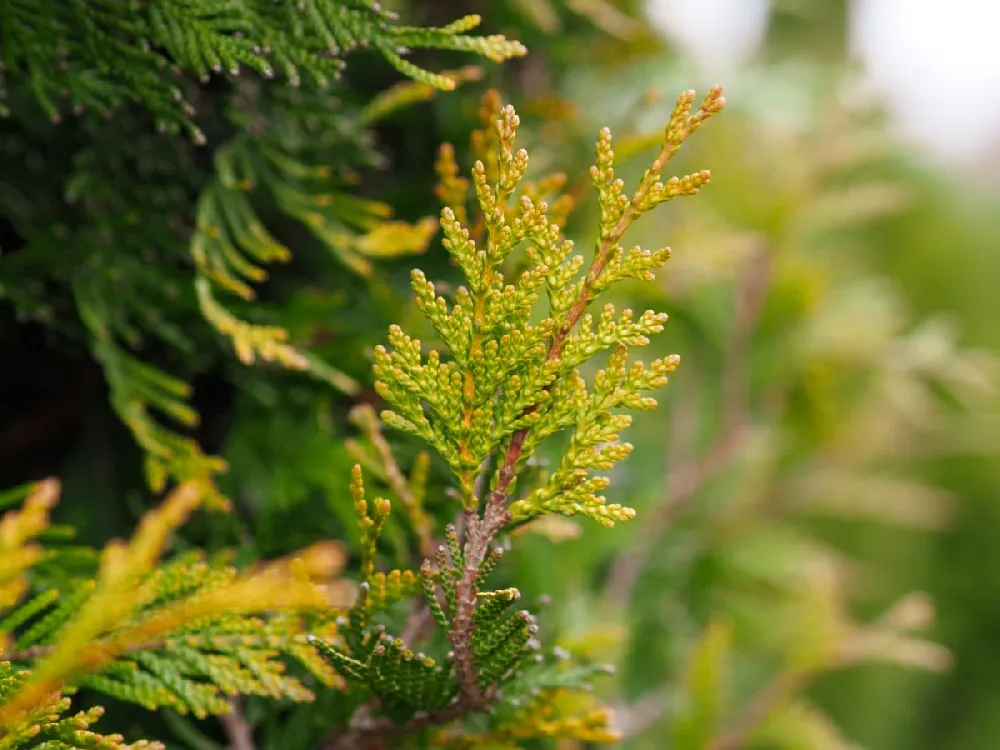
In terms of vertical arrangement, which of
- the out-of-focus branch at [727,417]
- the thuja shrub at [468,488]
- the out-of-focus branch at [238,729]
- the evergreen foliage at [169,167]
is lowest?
the out-of-focus branch at [238,729]

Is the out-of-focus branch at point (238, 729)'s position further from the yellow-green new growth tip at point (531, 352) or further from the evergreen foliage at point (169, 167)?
the yellow-green new growth tip at point (531, 352)

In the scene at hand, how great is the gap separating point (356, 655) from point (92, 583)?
0.56 ft

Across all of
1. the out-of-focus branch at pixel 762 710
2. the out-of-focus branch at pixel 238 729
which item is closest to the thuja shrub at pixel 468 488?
the out-of-focus branch at pixel 238 729

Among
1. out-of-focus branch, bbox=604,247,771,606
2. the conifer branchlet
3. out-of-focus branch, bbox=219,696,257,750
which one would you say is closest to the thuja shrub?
the conifer branchlet

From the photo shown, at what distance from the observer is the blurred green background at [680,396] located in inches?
30.5

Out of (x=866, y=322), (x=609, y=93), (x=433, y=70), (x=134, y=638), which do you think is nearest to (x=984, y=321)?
(x=866, y=322)

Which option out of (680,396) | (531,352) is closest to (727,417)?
(680,396)

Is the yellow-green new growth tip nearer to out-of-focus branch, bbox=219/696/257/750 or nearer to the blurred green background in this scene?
the blurred green background

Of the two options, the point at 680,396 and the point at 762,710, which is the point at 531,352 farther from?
the point at 680,396

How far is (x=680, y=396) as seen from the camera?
1.36 meters

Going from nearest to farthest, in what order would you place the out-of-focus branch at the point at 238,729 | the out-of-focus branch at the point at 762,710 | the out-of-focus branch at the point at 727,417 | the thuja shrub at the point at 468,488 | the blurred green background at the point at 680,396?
1. the thuja shrub at the point at 468,488
2. the out-of-focus branch at the point at 238,729
3. the blurred green background at the point at 680,396
4. the out-of-focus branch at the point at 762,710
5. the out-of-focus branch at the point at 727,417

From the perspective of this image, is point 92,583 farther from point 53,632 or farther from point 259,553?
point 259,553

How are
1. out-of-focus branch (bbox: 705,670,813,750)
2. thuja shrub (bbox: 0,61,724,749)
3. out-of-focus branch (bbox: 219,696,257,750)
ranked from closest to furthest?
thuja shrub (bbox: 0,61,724,749) < out-of-focus branch (bbox: 219,696,257,750) < out-of-focus branch (bbox: 705,670,813,750)

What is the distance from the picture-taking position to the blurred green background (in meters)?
0.77
